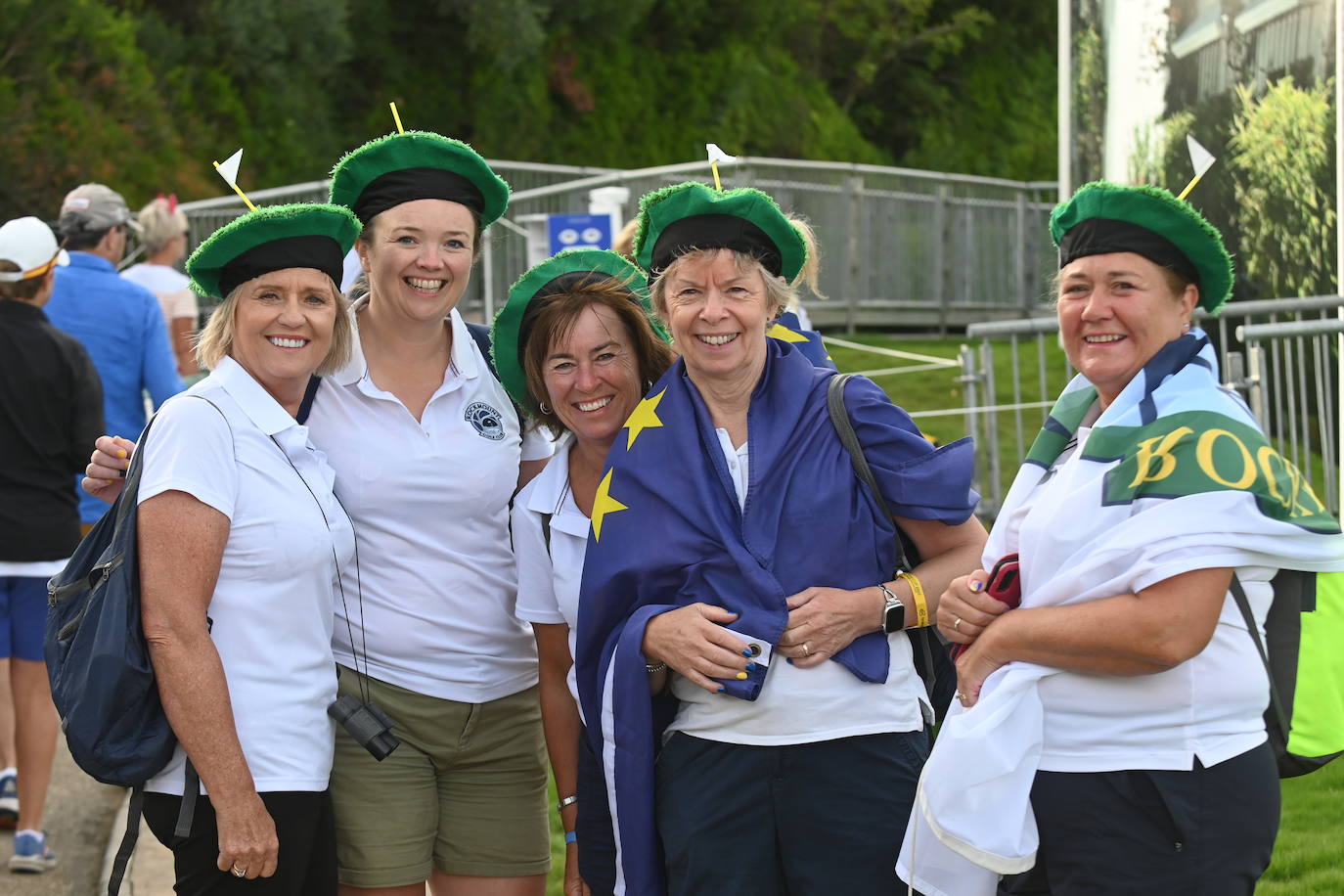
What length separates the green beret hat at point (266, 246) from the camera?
318cm

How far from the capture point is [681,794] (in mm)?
3062

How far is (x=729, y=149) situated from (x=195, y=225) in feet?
40.2

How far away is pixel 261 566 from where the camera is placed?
10.0ft

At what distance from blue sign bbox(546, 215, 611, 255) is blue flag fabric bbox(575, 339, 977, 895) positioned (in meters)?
6.04

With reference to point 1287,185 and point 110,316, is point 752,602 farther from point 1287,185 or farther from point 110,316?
point 1287,185

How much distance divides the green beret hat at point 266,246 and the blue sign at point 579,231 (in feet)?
19.1

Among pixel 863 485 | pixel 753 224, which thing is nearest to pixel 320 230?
pixel 753 224

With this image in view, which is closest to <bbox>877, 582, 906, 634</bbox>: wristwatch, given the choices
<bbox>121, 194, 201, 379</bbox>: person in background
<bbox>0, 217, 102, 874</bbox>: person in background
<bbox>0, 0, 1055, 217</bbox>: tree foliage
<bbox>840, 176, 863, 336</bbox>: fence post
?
<bbox>0, 217, 102, 874</bbox>: person in background

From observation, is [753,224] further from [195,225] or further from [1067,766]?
[195,225]

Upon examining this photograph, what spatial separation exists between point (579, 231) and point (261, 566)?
644 centimetres

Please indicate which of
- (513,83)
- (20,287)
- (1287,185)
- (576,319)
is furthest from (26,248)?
(513,83)

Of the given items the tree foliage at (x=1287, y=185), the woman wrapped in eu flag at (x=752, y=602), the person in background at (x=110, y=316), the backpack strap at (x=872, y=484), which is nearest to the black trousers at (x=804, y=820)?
the woman wrapped in eu flag at (x=752, y=602)

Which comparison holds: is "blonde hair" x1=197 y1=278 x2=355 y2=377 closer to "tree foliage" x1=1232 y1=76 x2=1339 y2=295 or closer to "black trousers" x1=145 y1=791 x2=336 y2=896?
"black trousers" x1=145 y1=791 x2=336 y2=896

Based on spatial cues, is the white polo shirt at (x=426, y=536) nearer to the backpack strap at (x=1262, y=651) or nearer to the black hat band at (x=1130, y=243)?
the black hat band at (x=1130, y=243)
